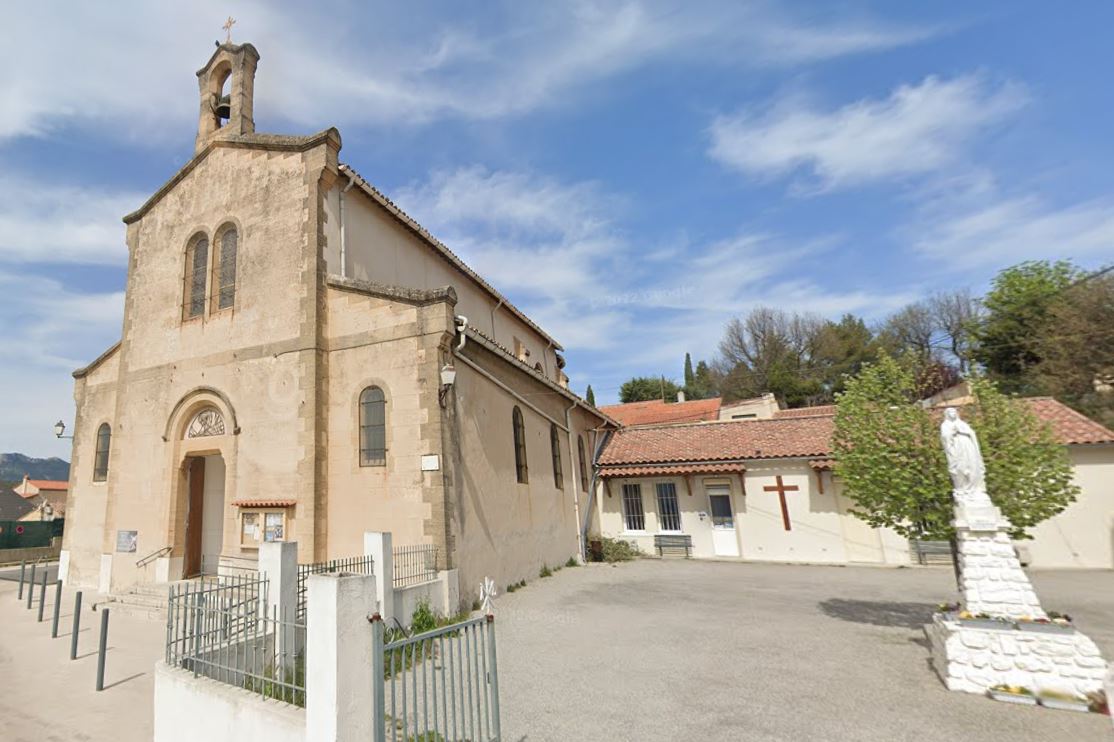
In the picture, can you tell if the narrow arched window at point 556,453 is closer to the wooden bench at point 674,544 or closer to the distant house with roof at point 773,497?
the distant house with roof at point 773,497

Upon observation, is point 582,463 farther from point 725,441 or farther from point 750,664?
point 750,664

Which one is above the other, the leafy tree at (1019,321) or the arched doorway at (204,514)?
the leafy tree at (1019,321)

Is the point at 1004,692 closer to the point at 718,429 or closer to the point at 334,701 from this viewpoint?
the point at 334,701

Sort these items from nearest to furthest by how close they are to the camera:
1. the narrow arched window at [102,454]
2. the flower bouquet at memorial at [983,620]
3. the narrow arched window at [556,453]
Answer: the flower bouquet at memorial at [983,620], the narrow arched window at [102,454], the narrow arched window at [556,453]

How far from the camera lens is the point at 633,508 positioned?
60.4 ft

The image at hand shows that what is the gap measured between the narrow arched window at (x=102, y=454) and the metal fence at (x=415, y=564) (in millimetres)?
10691

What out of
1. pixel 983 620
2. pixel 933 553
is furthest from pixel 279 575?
pixel 933 553

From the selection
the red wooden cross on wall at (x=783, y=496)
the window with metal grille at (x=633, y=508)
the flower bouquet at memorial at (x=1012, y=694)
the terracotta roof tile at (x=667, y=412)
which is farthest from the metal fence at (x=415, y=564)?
the terracotta roof tile at (x=667, y=412)

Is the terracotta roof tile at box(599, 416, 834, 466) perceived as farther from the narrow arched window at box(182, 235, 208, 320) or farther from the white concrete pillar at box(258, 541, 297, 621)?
the narrow arched window at box(182, 235, 208, 320)

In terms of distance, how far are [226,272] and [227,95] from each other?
19.6ft

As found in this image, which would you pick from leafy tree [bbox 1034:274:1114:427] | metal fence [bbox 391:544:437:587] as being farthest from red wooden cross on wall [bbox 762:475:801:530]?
leafy tree [bbox 1034:274:1114:427]

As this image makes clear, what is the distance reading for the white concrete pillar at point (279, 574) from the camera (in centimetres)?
641

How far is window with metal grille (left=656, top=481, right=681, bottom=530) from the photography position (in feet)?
57.8

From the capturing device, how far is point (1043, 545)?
14055 millimetres
